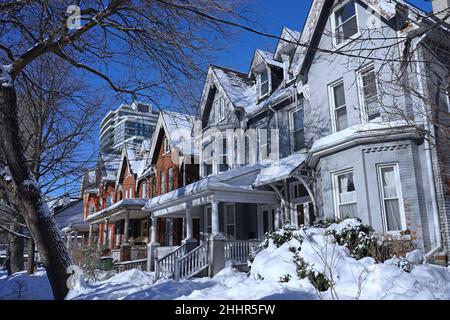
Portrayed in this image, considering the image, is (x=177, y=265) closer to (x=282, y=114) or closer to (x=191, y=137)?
(x=282, y=114)

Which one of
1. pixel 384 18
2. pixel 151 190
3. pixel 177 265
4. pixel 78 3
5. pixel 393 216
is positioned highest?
pixel 384 18

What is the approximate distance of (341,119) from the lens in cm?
1216

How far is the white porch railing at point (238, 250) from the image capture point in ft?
44.1

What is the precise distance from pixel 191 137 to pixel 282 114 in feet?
27.5

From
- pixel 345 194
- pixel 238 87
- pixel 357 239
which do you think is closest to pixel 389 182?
pixel 345 194

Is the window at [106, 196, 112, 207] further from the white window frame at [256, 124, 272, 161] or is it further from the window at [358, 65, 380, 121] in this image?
the window at [358, 65, 380, 121]

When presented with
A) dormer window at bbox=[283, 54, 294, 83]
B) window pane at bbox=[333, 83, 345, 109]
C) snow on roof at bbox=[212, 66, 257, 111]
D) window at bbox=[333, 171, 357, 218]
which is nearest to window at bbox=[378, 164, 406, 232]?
Result: window at bbox=[333, 171, 357, 218]

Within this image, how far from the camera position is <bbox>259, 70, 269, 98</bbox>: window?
1748 centimetres

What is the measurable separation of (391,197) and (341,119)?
332 cm

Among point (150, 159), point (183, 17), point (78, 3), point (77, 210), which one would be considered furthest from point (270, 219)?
point (77, 210)

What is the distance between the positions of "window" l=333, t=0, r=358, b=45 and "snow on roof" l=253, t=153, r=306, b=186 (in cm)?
434

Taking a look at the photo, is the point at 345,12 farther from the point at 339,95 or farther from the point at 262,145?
the point at 262,145

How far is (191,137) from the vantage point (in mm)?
22516

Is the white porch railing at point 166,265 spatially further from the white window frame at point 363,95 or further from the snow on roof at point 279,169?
the white window frame at point 363,95
